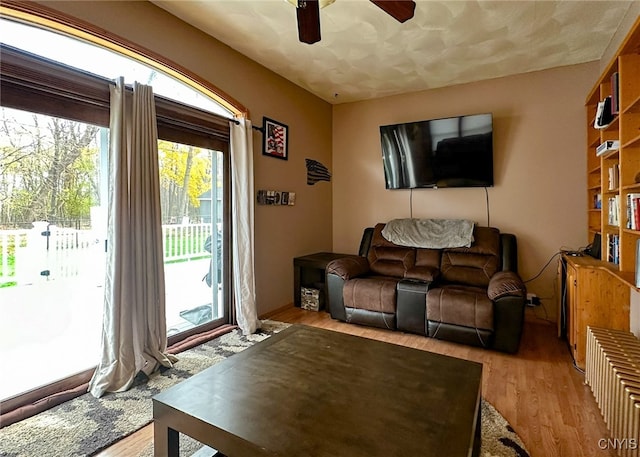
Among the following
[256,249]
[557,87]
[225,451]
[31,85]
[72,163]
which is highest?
[557,87]

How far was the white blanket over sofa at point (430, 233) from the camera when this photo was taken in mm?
3531

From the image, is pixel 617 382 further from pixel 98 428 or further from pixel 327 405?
pixel 98 428

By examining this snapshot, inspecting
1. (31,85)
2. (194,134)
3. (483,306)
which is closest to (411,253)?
(483,306)

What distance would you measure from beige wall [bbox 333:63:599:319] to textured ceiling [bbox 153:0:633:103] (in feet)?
0.71

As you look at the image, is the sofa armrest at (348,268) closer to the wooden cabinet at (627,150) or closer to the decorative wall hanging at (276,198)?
the decorative wall hanging at (276,198)

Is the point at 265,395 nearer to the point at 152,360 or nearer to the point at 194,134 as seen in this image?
the point at 152,360

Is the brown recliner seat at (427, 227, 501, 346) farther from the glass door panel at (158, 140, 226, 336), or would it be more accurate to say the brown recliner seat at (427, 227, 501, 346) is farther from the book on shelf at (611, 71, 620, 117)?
the glass door panel at (158, 140, 226, 336)

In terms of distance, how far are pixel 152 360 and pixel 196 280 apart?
89 cm

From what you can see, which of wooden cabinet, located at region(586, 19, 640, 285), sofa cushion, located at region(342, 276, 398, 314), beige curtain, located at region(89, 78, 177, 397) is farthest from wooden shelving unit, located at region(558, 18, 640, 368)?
beige curtain, located at region(89, 78, 177, 397)

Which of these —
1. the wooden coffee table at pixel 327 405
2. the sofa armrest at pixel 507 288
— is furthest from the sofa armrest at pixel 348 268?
the wooden coffee table at pixel 327 405

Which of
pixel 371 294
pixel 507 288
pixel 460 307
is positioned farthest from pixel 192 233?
pixel 507 288

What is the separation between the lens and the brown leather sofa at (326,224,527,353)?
8.79 ft

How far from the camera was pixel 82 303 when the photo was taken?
2.24 meters

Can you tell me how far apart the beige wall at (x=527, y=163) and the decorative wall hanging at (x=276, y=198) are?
4.15ft
